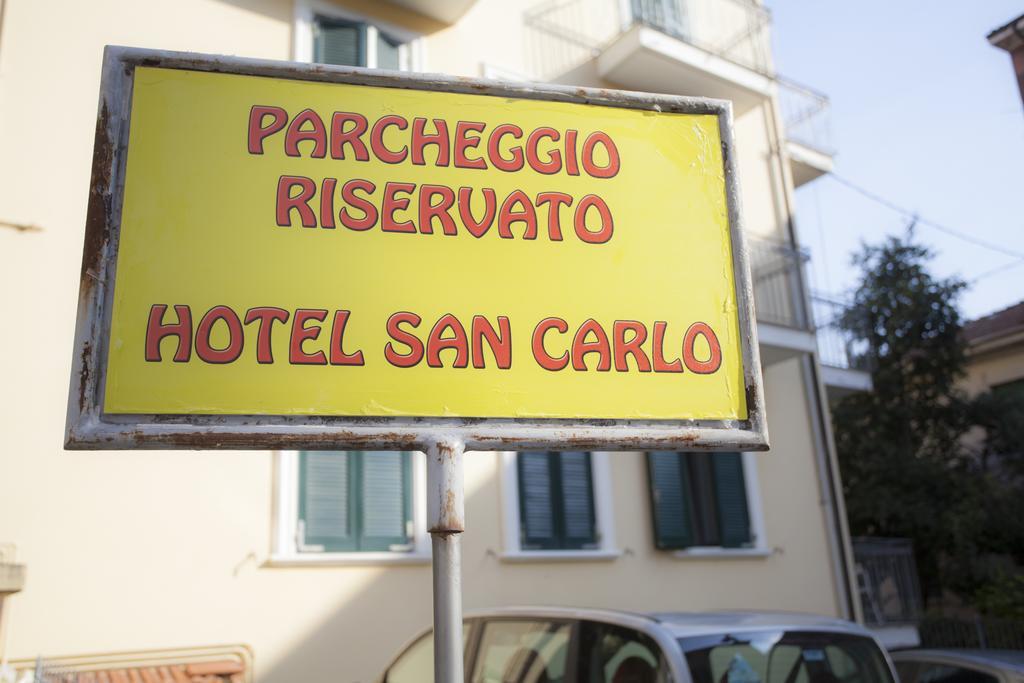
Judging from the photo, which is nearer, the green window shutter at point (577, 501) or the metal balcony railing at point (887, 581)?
the green window shutter at point (577, 501)

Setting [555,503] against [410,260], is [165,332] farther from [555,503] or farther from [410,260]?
[555,503]

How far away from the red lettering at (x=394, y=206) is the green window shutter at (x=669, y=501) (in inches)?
302

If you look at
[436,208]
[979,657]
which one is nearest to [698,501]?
[979,657]

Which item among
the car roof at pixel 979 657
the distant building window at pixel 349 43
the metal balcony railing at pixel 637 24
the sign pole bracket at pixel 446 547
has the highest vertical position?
the metal balcony railing at pixel 637 24

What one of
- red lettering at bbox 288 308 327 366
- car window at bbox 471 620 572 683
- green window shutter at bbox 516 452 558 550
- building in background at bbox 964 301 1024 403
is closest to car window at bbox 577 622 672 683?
car window at bbox 471 620 572 683

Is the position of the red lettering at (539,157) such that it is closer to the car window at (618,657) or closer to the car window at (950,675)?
the car window at (618,657)

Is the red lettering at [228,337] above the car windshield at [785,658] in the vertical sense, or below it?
above

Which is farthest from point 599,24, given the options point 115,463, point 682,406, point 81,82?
point 682,406

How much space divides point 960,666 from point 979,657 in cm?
14

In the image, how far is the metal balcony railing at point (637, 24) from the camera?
11008mm

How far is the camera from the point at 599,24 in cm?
1177

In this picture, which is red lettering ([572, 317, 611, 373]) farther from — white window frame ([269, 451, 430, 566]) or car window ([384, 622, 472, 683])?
white window frame ([269, 451, 430, 566])

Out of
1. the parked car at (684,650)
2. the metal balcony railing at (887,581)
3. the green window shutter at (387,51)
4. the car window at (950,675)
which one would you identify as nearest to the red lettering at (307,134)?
the parked car at (684,650)

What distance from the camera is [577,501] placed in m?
9.61
